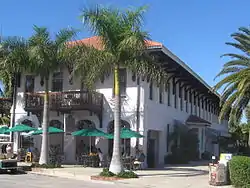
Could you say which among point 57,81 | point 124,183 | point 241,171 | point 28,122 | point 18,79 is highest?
point 18,79

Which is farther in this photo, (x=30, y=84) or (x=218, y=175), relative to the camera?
(x=30, y=84)

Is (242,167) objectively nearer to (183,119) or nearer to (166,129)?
(166,129)

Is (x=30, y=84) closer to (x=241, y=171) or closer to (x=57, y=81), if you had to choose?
(x=57, y=81)

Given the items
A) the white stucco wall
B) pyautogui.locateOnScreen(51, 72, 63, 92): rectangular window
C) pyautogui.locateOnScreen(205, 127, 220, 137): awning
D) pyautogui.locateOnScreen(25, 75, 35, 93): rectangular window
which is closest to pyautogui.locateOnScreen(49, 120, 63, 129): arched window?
the white stucco wall

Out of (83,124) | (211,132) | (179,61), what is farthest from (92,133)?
(211,132)

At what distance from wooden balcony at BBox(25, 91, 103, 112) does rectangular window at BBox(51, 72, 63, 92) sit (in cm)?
187

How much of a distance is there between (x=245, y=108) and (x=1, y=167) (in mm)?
16051

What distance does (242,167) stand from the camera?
19047 mm

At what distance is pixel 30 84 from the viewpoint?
36656 mm

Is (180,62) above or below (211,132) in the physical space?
above

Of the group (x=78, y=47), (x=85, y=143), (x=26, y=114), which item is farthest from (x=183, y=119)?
(x=78, y=47)

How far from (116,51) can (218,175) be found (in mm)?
8364

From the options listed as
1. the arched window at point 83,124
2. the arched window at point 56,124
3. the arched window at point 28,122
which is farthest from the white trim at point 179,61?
the arched window at point 28,122

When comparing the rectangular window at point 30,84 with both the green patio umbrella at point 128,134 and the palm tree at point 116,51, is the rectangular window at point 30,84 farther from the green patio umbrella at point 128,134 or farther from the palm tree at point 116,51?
the palm tree at point 116,51
